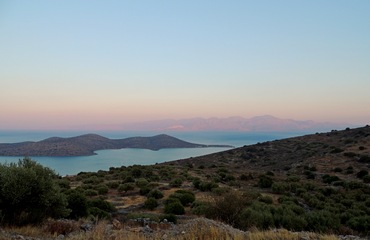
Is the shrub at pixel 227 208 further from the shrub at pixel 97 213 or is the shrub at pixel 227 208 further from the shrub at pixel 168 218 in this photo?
the shrub at pixel 97 213

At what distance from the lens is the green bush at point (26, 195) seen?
9.27 m

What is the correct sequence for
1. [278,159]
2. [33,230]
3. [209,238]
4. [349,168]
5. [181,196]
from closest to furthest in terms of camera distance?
[209,238], [33,230], [181,196], [349,168], [278,159]

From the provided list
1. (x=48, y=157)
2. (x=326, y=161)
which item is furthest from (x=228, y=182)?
(x=48, y=157)

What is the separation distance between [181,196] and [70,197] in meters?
6.52

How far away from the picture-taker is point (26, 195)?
9.47m

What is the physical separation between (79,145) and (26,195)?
2698 inches

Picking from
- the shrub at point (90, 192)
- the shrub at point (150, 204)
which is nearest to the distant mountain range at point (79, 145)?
the shrub at point (90, 192)

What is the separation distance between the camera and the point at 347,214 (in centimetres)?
1441

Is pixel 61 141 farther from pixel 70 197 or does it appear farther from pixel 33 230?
pixel 33 230

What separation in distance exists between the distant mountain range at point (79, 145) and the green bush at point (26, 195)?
4216 cm

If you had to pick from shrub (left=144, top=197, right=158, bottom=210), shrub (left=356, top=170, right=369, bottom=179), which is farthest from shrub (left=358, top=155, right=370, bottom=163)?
shrub (left=144, top=197, right=158, bottom=210)

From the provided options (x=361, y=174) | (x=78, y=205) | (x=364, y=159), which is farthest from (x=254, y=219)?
(x=364, y=159)

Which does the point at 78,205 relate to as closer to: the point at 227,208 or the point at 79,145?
the point at 227,208

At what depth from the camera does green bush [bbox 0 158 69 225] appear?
9.27 meters
